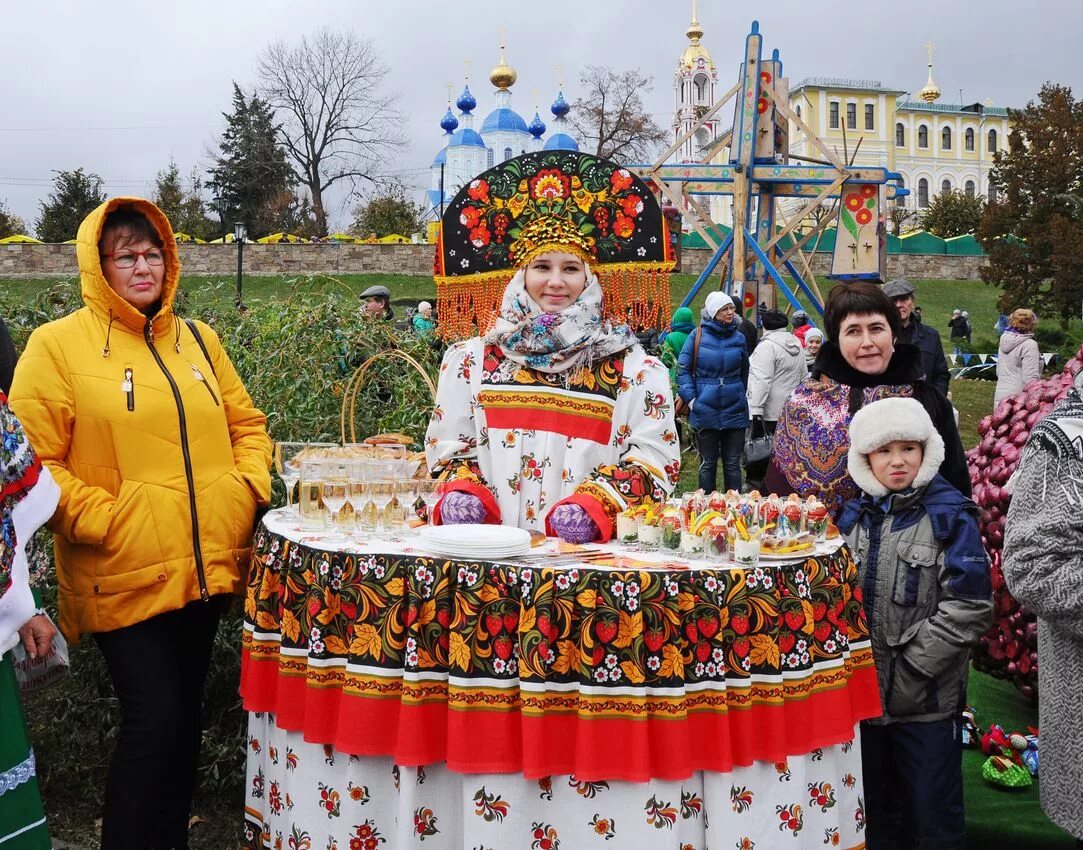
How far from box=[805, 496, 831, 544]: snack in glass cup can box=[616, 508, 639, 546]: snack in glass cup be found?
498mm

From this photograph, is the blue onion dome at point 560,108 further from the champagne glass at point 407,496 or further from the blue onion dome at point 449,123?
the champagne glass at point 407,496

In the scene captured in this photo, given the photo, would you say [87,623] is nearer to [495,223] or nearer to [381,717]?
[381,717]

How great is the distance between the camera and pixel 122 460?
9.55ft

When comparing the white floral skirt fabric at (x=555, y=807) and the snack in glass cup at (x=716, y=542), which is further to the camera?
the snack in glass cup at (x=716, y=542)

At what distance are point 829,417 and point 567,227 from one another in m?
1.13

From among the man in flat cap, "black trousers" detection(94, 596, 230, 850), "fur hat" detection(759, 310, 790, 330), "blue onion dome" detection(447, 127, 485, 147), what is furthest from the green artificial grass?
"blue onion dome" detection(447, 127, 485, 147)

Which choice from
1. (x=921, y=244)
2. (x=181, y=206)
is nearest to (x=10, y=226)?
(x=181, y=206)

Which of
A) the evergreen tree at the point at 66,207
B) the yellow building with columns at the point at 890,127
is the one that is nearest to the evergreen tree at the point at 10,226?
the evergreen tree at the point at 66,207

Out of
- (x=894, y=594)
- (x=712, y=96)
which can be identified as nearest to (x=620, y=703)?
(x=894, y=594)

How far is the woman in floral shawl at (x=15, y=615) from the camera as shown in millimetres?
2320

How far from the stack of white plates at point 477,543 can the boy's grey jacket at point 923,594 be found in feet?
3.81

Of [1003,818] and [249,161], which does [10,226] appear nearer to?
[249,161]

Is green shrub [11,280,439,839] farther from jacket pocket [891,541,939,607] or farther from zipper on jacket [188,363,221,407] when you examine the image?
jacket pocket [891,541,939,607]

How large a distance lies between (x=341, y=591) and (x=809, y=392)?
6.02 ft
